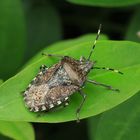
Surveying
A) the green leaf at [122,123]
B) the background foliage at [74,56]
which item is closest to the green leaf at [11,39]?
the background foliage at [74,56]

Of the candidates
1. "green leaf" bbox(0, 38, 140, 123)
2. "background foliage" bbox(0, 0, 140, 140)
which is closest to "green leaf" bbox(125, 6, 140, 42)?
"background foliage" bbox(0, 0, 140, 140)

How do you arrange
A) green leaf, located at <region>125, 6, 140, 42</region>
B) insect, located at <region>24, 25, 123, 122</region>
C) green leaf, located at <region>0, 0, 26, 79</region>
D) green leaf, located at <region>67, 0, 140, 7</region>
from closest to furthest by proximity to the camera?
insect, located at <region>24, 25, 123, 122</region> < green leaf, located at <region>67, 0, 140, 7</region> < green leaf, located at <region>0, 0, 26, 79</region> < green leaf, located at <region>125, 6, 140, 42</region>

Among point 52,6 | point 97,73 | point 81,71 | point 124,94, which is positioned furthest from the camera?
point 52,6

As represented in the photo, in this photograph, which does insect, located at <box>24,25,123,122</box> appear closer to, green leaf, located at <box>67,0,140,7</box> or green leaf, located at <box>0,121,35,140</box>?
green leaf, located at <box>0,121,35,140</box>

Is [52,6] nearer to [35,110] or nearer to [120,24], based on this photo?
[120,24]

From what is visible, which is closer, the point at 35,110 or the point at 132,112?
the point at 35,110

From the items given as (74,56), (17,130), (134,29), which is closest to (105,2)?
(74,56)

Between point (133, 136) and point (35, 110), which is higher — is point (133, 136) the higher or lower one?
the lower one

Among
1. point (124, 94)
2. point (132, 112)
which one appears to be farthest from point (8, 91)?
point (132, 112)
